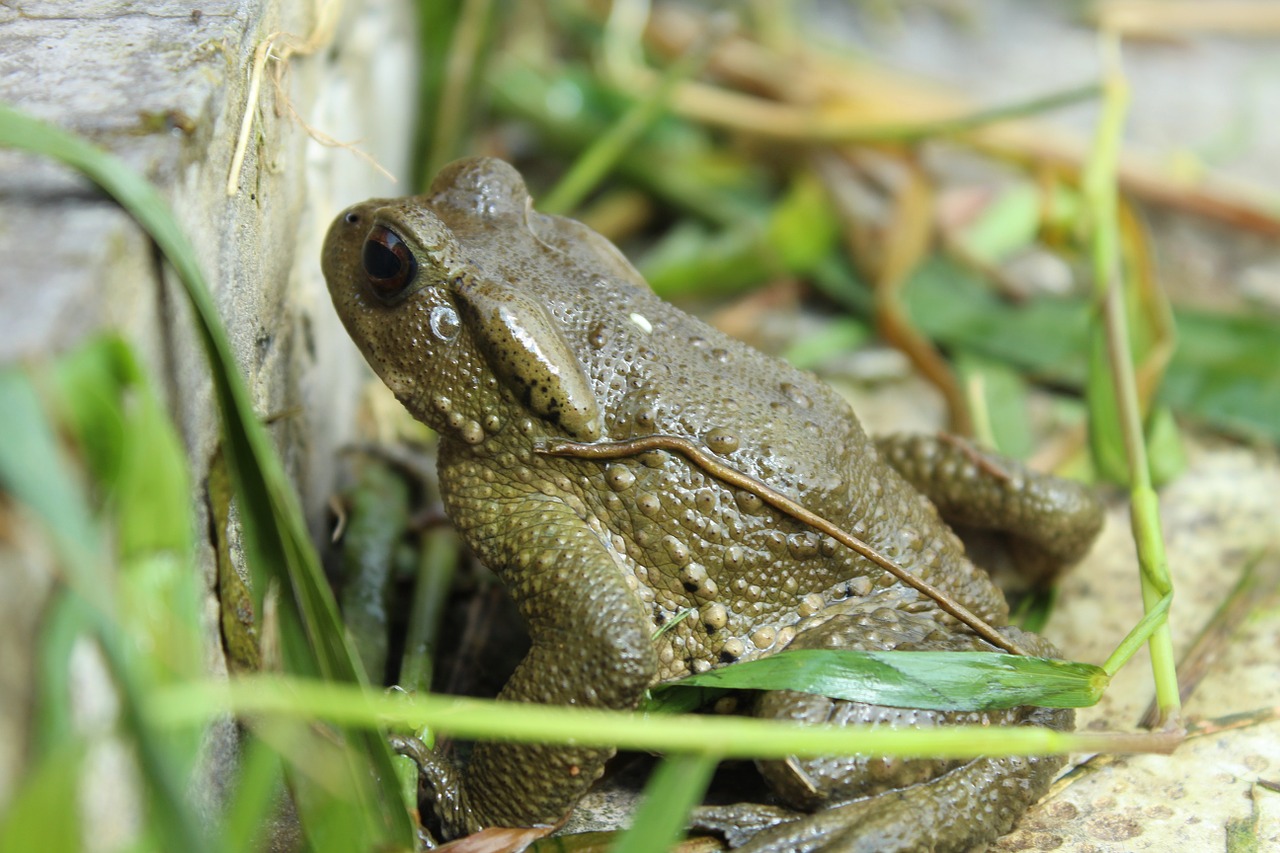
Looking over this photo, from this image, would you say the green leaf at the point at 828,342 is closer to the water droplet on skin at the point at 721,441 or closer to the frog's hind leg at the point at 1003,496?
the frog's hind leg at the point at 1003,496

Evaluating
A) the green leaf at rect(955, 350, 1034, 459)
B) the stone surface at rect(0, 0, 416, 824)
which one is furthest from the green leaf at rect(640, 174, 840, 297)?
the stone surface at rect(0, 0, 416, 824)

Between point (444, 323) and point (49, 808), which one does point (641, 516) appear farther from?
point (49, 808)

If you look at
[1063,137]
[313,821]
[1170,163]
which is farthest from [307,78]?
[1170,163]

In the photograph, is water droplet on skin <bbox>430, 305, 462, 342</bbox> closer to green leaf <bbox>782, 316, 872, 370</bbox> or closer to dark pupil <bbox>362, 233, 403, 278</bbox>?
dark pupil <bbox>362, 233, 403, 278</bbox>

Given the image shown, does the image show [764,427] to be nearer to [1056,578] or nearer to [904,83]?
[1056,578]

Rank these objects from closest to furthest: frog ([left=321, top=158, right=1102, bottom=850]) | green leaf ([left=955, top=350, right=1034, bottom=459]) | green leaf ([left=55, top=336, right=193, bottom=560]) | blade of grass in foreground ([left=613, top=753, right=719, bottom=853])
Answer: green leaf ([left=55, top=336, right=193, bottom=560])
blade of grass in foreground ([left=613, top=753, right=719, bottom=853])
frog ([left=321, top=158, right=1102, bottom=850])
green leaf ([left=955, top=350, right=1034, bottom=459])

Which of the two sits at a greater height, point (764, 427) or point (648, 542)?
point (764, 427)
